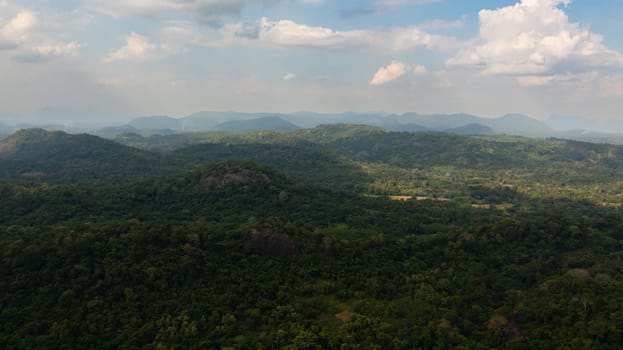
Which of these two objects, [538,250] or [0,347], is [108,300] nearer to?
[0,347]

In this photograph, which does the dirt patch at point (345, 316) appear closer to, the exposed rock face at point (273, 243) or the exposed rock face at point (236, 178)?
the exposed rock face at point (273, 243)

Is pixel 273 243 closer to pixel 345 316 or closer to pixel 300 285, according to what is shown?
pixel 300 285

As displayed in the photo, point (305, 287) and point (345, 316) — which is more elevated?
point (305, 287)

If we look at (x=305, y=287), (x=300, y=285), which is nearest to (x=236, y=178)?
(x=300, y=285)

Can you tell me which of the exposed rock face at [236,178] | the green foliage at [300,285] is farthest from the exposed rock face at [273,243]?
the exposed rock face at [236,178]

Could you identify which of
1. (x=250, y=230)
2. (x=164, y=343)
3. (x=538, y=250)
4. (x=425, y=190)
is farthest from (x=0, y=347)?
(x=425, y=190)

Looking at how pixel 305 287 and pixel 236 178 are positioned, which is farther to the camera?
pixel 236 178

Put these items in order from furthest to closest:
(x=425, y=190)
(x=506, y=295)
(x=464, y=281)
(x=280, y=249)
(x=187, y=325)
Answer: (x=425, y=190) < (x=280, y=249) < (x=464, y=281) < (x=506, y=295) < (x=187, y=325)
